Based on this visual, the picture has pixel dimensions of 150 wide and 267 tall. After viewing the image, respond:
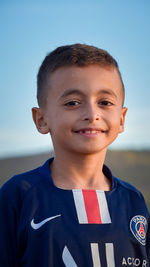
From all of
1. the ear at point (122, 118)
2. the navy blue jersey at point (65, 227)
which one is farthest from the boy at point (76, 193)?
the ear at point (122, 118)

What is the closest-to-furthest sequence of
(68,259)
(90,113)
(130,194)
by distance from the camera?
1. (68,259)
2. (90,113)
3. (130,194)

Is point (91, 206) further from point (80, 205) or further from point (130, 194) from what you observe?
point (130, 194)

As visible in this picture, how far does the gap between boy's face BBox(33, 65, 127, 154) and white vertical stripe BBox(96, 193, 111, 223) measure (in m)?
0.27

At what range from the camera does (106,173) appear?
224 cm

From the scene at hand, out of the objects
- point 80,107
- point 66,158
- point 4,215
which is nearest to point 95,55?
point 80,107

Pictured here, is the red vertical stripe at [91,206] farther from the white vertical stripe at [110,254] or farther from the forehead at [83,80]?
the forehead at [83,80]

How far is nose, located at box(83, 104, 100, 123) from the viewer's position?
1.86 m

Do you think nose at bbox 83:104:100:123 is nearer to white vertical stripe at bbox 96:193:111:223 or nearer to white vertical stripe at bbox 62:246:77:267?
white vertical stripe at bbox 96:193:111:223

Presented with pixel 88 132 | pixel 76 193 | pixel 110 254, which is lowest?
pixel 110 254

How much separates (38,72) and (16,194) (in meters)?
0.88

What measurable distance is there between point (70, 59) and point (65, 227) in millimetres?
991

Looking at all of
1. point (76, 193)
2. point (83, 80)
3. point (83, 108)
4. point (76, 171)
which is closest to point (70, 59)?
point (83, 80)

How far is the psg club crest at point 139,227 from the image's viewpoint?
Result: 1.97m

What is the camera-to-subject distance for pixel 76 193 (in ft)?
6.38
